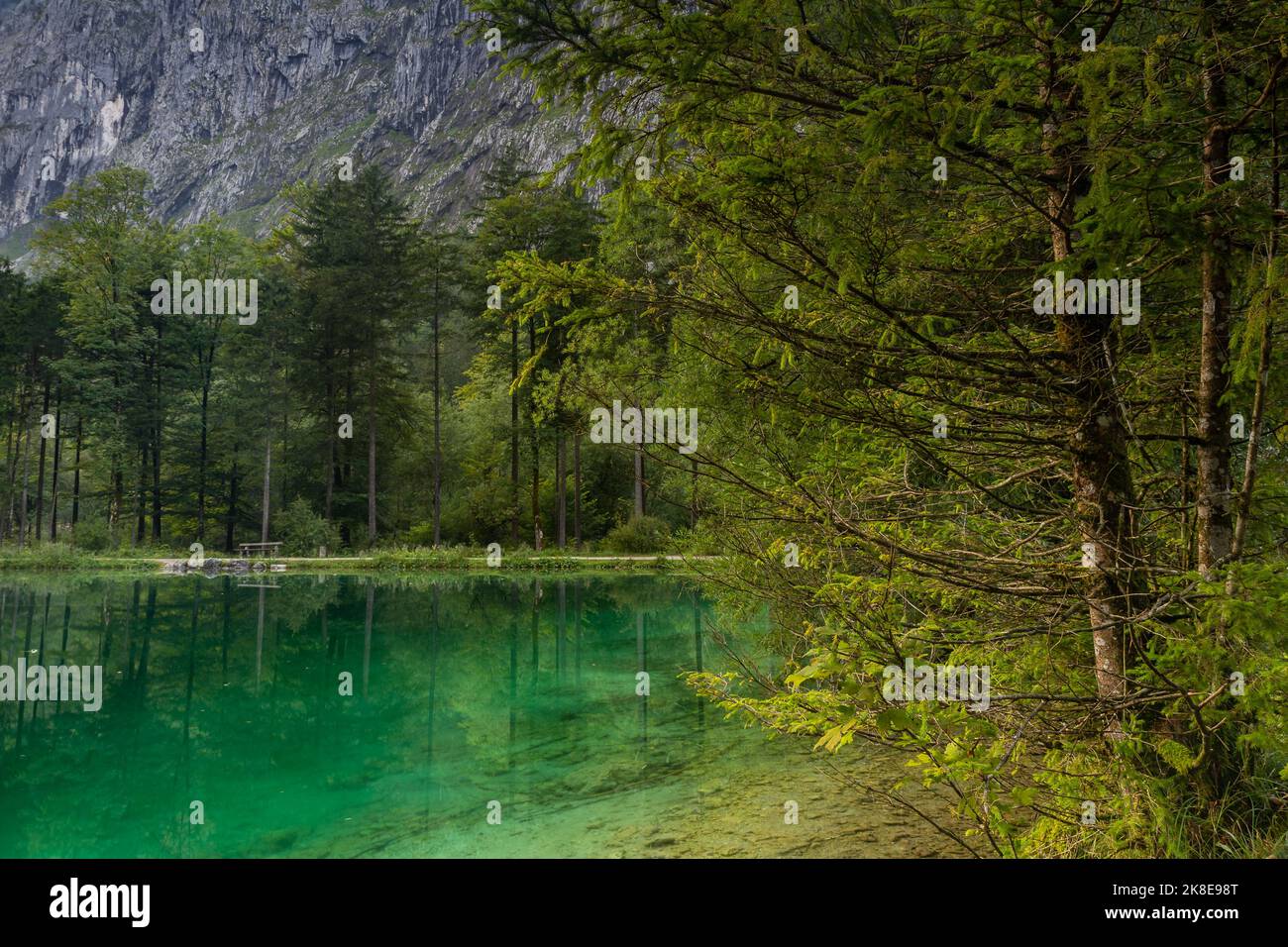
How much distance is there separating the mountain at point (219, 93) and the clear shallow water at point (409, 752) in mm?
152415

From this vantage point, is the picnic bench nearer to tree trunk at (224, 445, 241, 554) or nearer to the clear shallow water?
tree trunk at (224, 445, 241, 554)

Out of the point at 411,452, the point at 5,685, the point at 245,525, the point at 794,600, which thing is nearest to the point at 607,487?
the point at 411,452

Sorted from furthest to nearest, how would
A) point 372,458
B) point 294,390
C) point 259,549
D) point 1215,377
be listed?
point 294,390, point 259,549, point 372,458, point 1215,377

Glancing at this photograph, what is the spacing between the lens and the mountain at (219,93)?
6058 inches

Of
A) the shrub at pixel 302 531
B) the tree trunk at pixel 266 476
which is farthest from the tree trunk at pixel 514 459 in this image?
the tree trunk at pixel 266 476

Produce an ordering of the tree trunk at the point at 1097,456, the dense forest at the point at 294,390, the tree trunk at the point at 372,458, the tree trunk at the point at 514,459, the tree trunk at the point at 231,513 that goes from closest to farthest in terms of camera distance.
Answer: the tree trunk at the point at 1097,456 < the tree trunk at the point at 514,459 < the tree trunk at the point at 372,458 < the dense forest at the point at 294,390 < the tree trunk at the point at 231,513

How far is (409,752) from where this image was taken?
29.4ft

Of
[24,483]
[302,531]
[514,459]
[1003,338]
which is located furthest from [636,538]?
[24,483]

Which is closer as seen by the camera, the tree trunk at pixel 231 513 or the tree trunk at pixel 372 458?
the tree trunk at pixel 372 458

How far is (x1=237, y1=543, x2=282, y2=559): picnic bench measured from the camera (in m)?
31.6

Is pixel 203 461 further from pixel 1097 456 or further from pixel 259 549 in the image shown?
pixel 1097 456

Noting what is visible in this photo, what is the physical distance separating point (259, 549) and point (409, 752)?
29026 millimetres

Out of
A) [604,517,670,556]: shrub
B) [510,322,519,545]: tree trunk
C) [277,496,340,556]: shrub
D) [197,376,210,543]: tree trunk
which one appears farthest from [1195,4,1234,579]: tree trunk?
[197,376,210,543]: tree trunk

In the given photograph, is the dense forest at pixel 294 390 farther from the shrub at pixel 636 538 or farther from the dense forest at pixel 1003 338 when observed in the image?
the dense forest at pixel 1003 338
